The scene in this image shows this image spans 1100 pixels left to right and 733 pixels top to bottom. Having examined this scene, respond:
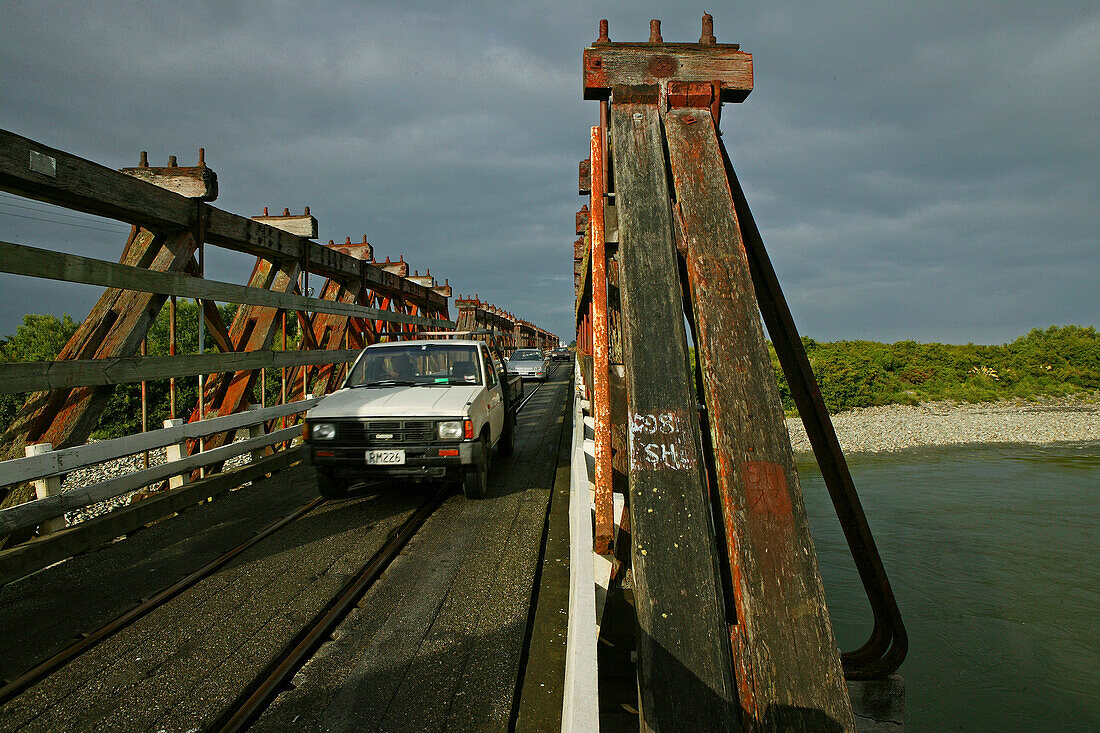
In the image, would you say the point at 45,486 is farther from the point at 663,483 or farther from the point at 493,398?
the point at 663,483

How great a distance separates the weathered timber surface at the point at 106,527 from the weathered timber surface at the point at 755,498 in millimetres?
4890

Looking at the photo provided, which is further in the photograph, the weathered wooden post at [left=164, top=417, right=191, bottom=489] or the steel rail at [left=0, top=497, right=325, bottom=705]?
the weathered wooden post at [left=164, top=417, right=191, bottom=489]

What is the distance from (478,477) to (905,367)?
32.5 meters

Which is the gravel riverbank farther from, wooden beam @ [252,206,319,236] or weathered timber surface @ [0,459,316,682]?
weathered timber surface @ [0,459,316,682]

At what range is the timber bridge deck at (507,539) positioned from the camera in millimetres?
1715

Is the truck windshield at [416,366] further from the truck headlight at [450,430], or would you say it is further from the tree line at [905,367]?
the tree line at [905,367]

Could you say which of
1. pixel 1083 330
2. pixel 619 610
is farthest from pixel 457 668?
pixel 1083 330

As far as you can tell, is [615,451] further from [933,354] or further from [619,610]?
[933,354]

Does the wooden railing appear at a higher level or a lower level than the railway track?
higher

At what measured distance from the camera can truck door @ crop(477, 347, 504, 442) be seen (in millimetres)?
7387

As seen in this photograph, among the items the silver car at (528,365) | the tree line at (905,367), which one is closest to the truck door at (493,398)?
the silver car at (528,365)

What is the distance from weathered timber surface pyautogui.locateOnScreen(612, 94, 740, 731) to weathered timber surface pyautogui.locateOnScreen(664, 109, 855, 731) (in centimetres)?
8

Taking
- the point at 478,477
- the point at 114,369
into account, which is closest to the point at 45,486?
the point at 114,369

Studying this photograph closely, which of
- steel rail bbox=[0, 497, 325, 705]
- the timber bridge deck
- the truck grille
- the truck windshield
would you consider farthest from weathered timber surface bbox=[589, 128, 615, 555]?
the truck windshield
